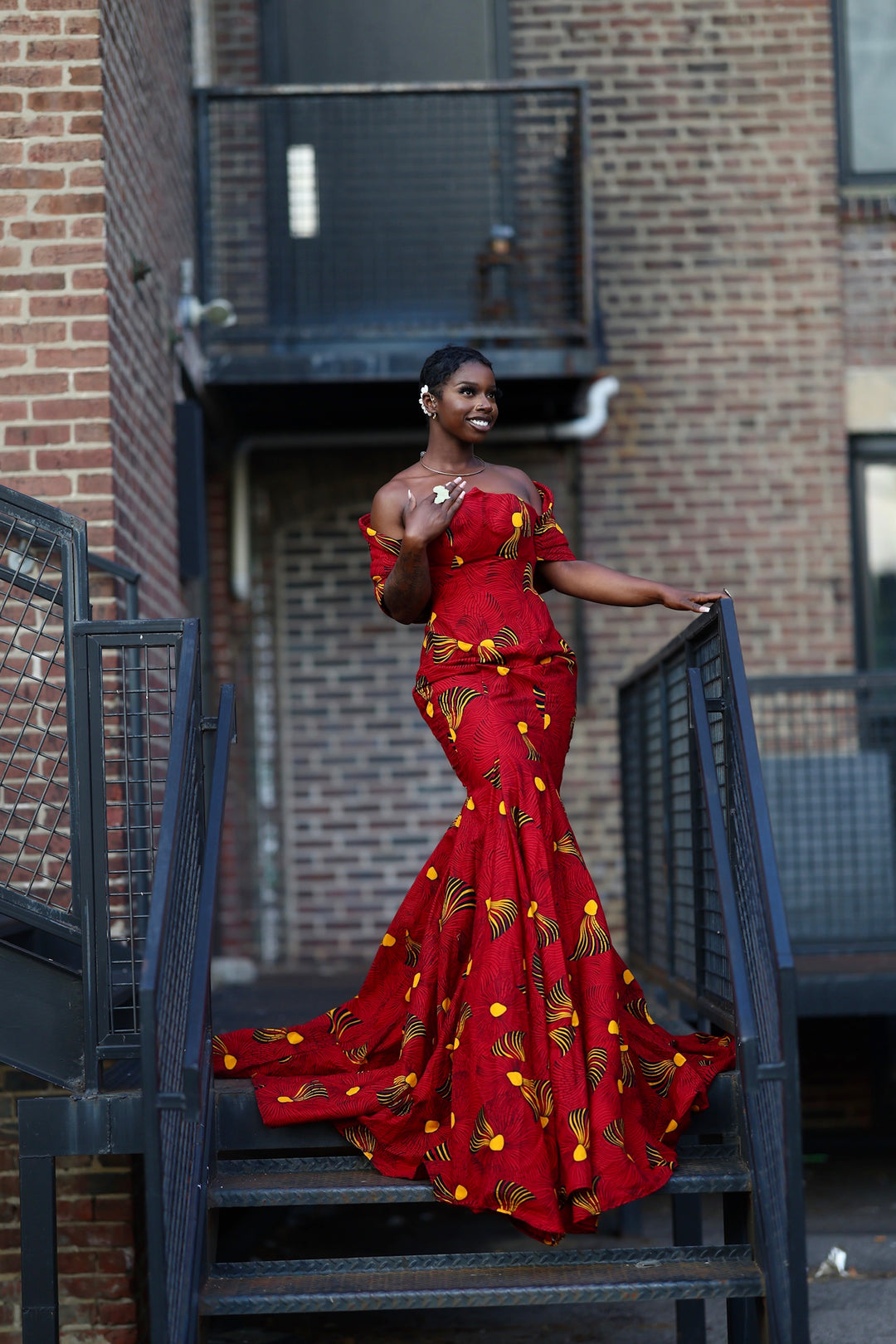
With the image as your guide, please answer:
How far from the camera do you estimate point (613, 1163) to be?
2.83m

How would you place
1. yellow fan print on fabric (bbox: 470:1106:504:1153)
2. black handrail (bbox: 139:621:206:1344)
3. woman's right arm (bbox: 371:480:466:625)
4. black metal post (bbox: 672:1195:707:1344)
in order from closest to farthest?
black handrail (bbox: 139:621:206:1344) → yellow fan print on fabric (bbox: 470:1106:504:1153) → woman's right arm (bbox: 371:480:466:625) → black metal post (bbox: 672:1195:707:1344)

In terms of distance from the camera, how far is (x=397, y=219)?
6500 mm

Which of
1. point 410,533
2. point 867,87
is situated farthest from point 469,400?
point 867,87

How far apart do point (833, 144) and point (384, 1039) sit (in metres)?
5.29

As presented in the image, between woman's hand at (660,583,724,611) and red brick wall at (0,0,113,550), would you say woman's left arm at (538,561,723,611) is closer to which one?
woman's hand at (660,583,724,611)

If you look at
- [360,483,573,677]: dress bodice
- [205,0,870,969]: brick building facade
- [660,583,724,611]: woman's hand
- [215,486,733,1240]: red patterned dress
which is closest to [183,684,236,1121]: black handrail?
→ [215,486,733,1240]: red patterned dress

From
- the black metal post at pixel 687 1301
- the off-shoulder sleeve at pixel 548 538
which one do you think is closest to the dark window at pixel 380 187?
the off-shoulder sleeve at pixel 548 538

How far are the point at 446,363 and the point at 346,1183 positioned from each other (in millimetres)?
1819

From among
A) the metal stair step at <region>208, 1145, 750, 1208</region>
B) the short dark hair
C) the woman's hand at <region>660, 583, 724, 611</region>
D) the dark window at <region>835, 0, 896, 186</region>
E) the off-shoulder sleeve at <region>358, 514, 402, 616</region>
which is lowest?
the metal stair step at <region>208, 1145, 750, 1208</region>

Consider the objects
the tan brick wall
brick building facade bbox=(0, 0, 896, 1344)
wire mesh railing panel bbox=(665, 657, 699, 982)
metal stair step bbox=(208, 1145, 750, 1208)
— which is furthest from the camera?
the tan brick wall

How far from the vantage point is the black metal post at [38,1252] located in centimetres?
301

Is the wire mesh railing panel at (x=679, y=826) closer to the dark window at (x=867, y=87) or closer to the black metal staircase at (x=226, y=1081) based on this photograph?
the black metal staircase at (x=226, y=1081)

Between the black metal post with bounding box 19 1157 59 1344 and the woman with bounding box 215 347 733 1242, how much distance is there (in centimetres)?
46

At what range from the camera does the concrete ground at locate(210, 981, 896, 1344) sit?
429cm
